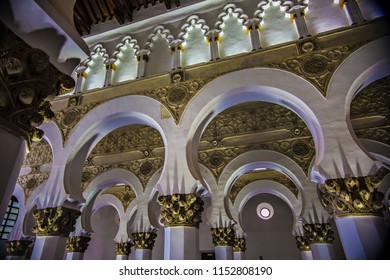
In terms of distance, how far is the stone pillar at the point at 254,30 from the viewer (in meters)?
3.24

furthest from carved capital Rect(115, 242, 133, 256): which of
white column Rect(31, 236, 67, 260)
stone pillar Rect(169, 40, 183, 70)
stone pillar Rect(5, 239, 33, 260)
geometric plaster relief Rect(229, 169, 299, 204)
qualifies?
stone pillar Rect(169, 40, 183, 70)

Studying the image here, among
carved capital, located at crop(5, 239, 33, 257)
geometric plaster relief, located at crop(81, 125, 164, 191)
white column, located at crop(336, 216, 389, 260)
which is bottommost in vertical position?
white column, located at crop(336, 216, 389, 260)

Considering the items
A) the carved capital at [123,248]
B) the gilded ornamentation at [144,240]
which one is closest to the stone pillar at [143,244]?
the gilded ornamentation at [144,240]

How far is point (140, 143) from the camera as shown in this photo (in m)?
5.76

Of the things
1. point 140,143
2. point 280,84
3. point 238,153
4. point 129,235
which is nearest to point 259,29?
point 280,84

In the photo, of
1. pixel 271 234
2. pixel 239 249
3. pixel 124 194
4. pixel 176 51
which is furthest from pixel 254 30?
pixel 271 234

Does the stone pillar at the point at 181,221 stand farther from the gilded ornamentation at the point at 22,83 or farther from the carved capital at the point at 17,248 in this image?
the carved capital at the point at 17,248

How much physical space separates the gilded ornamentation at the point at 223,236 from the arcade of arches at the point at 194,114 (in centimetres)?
2

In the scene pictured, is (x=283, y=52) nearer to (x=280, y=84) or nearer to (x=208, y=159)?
(x=280, y=84)

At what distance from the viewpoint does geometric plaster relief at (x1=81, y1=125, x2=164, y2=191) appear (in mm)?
5531

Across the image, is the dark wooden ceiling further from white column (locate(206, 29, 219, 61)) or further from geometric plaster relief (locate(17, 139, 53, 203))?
geometric plaster relief (locate(17, 139, 53, 203))

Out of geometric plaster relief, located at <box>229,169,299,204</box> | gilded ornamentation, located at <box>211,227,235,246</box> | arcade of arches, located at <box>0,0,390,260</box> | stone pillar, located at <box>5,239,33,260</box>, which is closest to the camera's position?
arcade of arches, located at <box>0,0,390,260</box>

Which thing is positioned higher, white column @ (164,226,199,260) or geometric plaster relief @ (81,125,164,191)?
geometric plaster relief @ (81,125,164,191)

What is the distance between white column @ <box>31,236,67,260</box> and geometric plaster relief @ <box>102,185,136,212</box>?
358 cm
